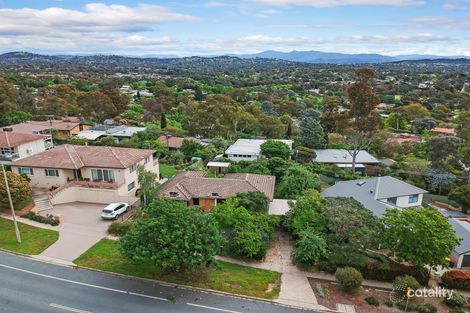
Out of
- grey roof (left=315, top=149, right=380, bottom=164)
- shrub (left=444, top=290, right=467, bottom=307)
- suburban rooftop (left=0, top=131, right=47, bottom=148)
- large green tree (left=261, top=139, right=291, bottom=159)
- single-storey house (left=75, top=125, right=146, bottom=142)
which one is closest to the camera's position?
shrub (left=444, top=290, right=467, bottom=307)

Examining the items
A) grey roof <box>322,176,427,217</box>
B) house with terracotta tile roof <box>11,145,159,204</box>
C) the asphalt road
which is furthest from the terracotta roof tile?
the asphalt road

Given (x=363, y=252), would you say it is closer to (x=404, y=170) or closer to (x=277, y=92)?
(x=404, y=170)

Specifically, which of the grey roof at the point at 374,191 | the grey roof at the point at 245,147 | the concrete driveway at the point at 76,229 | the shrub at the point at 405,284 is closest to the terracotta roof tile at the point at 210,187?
the concrete driveway at the point at 76,229

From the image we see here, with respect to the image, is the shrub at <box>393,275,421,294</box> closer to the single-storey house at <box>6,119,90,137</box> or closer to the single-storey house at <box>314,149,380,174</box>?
the single-storey house at <box>314,149,380,174</box>

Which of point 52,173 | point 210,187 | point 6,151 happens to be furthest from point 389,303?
point 6,151

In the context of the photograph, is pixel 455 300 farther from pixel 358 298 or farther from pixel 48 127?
pixel 48 127

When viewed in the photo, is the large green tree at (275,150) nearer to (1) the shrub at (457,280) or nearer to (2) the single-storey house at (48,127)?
(1) the shrub at (457,280)

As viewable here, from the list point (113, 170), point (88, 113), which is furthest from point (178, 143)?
point (88, 113)
